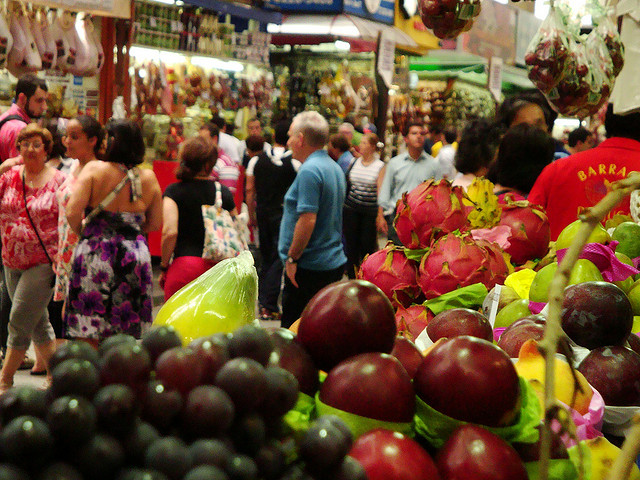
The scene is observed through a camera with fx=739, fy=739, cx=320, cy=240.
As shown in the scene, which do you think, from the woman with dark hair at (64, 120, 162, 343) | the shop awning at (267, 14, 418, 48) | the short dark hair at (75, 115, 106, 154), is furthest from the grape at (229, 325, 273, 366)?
the shop awning at (267, 14, 418, 48)

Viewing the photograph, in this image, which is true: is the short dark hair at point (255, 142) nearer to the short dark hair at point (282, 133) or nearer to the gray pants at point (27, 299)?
the short dark hair at point (282, 133)

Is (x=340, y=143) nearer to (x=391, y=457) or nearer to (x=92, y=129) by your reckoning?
(x=92, y=129)

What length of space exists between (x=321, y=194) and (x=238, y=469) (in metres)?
4.03

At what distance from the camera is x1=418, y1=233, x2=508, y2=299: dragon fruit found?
1998 millimetres

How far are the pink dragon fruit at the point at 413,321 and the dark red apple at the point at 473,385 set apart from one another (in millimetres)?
865

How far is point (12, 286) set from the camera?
464cm

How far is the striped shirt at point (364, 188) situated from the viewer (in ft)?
25.4

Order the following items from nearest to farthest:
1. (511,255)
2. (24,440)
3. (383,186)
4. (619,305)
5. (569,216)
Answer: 1. (24,440)
2. (619,305)
3. (511,255)
4. (569,216)
5. (383,186)

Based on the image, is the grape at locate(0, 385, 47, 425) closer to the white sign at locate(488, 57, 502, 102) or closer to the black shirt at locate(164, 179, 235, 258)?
the black shirt at locate(164, 179, 235, 258)

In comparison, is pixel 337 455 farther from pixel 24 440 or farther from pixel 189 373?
pixel 24 440

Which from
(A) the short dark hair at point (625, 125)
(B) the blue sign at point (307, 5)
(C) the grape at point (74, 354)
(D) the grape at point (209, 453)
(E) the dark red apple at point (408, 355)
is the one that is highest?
(B) the blue sign at point (307, 5)

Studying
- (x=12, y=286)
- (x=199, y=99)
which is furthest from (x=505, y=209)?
(x=199, y=99)

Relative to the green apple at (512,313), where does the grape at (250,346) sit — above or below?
above

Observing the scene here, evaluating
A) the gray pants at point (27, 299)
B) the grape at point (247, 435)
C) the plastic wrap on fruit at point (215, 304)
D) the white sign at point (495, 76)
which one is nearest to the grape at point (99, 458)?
the grape at point (247, 435)
